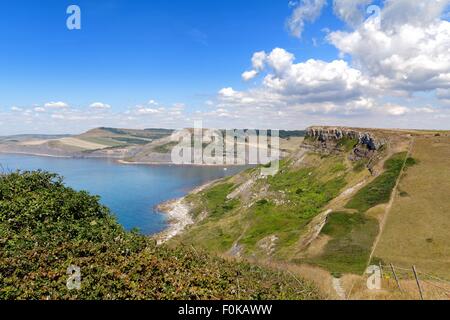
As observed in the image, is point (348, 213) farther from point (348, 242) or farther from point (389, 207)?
point (348, 242)

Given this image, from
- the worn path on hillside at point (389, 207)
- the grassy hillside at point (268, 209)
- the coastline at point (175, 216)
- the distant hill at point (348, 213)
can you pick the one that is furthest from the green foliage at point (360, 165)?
the coastline at point (175, 216)

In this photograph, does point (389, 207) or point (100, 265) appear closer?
point (100, 265)

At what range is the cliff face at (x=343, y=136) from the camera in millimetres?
98250

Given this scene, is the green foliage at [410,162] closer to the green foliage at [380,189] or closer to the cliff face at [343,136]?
the green foliage at [380,189]

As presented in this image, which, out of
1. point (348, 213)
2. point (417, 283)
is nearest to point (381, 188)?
point (348, 213)

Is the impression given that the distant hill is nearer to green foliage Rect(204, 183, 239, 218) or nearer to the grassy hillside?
the grassy hillside

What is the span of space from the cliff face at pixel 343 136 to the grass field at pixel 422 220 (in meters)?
18.3

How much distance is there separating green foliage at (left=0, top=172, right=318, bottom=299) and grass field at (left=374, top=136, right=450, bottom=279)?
2759 cm

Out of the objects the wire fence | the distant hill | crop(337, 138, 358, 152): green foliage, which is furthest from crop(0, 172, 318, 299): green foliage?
crop(337, 138, 358, 152): green foliage

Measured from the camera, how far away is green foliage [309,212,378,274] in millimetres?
42819

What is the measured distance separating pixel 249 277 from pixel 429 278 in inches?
948

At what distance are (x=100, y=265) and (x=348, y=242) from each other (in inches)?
1569

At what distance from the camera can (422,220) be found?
52875 millimetres
